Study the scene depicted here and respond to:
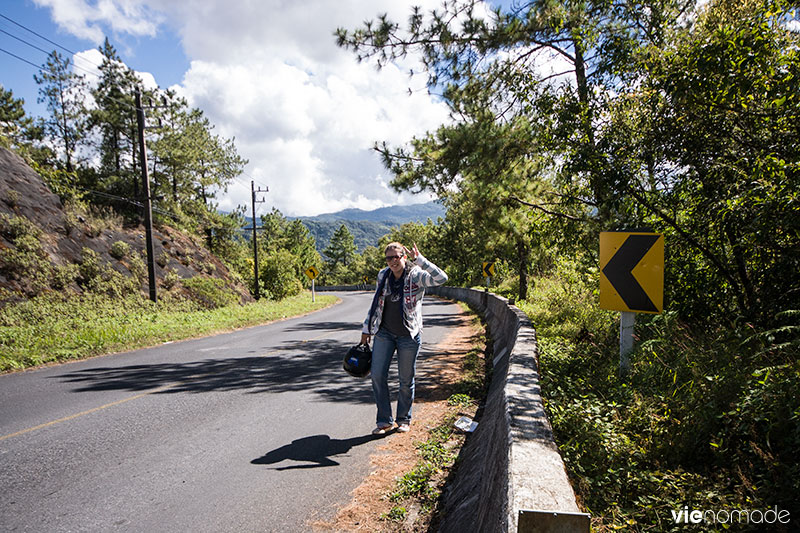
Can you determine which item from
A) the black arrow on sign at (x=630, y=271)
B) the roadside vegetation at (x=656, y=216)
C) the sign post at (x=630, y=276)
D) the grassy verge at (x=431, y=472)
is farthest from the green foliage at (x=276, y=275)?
the black arrow on sign at (x=630, y=271)

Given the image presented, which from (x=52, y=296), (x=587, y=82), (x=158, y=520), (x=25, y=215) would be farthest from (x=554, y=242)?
(x=25, y=215)

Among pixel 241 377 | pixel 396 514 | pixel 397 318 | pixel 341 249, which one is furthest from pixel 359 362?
pixel 341 249

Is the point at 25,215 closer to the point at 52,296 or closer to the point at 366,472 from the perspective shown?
the point at 52,296

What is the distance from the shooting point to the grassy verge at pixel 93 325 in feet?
30.9

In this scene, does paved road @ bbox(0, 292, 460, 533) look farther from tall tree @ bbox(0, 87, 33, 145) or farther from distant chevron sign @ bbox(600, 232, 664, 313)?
tall tree @ bbox(0, 87, 33, 145)

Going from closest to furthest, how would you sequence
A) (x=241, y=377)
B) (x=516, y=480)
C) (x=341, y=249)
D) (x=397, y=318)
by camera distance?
(x=516, y=480) → (x=397, y=318) → (x=241, y=377) → (x=341, y=249)

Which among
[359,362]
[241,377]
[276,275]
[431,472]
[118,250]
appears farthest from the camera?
[276,275]

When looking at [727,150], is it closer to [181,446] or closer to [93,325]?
[181,446]

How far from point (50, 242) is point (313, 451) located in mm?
17501

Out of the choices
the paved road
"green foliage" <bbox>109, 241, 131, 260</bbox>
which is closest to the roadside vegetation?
the paved road

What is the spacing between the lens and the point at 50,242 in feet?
53.2

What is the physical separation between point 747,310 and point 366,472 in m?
4.60

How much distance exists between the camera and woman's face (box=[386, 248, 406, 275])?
180 inches

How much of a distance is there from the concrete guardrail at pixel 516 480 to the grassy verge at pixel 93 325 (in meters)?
9.51
